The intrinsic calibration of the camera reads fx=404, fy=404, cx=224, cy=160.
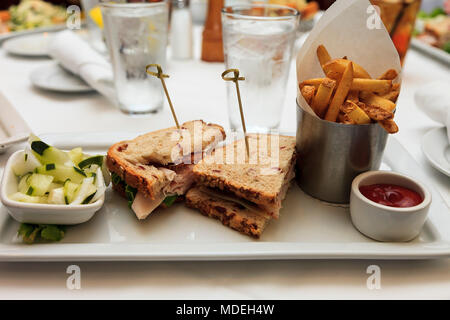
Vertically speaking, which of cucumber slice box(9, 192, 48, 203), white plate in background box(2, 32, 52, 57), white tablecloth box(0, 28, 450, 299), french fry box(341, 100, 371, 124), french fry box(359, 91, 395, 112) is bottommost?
white tablecloth box(0, 28, 450, 299)

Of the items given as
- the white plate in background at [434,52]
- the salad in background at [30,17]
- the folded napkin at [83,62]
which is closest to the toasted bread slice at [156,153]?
the folded napkin at [83,62]

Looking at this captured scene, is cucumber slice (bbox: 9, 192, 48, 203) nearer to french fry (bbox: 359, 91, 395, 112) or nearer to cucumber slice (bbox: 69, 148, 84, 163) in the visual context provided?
cucumber slice (bbox: 69, 148, 84, 163)

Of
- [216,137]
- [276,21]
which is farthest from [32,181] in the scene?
[276,21]

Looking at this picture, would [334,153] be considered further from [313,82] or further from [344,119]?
[313,82]

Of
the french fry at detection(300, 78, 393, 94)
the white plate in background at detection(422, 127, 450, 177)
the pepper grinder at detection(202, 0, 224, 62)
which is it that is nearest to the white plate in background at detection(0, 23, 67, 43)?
the pepper grinder at detection(202, 0, 224, 62)

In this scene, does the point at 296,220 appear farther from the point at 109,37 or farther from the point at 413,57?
the point at 413,57
